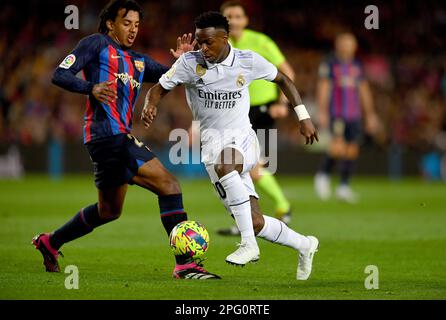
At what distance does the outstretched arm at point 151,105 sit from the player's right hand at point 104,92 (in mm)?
273

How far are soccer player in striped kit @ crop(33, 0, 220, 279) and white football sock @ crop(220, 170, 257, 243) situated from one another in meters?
0.47

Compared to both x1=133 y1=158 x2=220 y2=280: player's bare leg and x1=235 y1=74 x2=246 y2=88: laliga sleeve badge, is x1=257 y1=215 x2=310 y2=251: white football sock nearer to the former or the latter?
x1=133 y1=158 x2=220 y2=280: player's bare leg

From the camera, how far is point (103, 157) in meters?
7.20

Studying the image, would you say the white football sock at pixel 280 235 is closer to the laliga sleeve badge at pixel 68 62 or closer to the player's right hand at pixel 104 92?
the player's right hand at pixel 104 92

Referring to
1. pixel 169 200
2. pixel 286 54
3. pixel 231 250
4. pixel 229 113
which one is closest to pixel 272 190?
pixel 231 250

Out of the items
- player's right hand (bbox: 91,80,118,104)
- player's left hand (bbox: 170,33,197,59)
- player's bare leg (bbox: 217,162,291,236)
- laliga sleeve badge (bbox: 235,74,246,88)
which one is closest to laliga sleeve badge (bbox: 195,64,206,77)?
laliga sleeve badge (bbox: 235,74,246,88)

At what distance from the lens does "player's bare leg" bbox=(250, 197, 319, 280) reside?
6965 mm

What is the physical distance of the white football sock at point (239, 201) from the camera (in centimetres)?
684

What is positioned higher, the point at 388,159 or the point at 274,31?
the point at 274,31

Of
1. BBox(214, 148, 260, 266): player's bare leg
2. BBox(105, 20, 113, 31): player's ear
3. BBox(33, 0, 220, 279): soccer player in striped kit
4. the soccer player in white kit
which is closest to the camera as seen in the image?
BBox(214, 148, 260, 266): player's bare leg

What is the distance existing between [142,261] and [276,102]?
3.48 m

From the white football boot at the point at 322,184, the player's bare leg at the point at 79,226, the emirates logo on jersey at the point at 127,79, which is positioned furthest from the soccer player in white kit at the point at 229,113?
the white football boot at the point at 322,184
